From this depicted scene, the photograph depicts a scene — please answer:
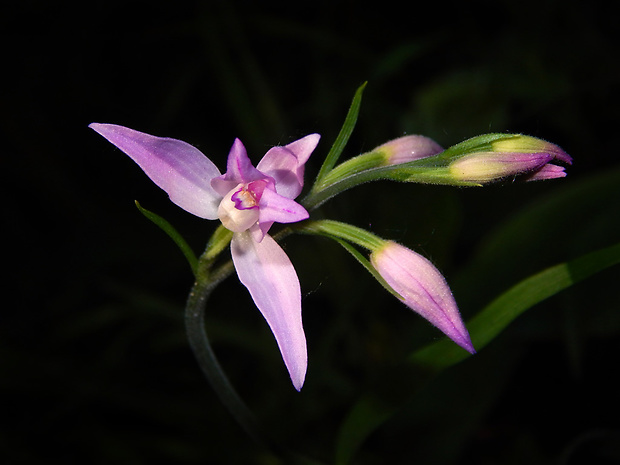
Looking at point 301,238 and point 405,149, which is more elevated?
point 405,149

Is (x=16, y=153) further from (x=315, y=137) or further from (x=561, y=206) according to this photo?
(x=561, y=206)

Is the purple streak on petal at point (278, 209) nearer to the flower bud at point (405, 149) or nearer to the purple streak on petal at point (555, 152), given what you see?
the flower bud at point (405, 149)

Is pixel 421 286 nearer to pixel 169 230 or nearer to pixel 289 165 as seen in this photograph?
pixel 289 165

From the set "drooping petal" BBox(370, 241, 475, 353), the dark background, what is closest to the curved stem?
"drooping petal" BBox(370, 241, 475, 353)

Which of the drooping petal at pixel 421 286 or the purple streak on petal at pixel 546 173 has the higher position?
the purple streak on petal at pixel 546 173

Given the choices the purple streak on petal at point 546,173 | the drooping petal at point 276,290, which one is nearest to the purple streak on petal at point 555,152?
the purple streak on petal at point 546,173

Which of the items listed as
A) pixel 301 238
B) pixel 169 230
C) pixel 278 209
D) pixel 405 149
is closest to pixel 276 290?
pixel 278 209

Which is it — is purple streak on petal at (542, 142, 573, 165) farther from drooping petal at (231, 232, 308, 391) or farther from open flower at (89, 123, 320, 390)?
drooping petal at (231, 232, 308, 391)

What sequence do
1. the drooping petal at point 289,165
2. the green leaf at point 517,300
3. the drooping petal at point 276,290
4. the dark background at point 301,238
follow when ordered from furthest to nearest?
the dark background at point 301,238 < the green leaf at point 517,300 < the drooping petal at point 289,165 < the drooping petal at point 276,290
